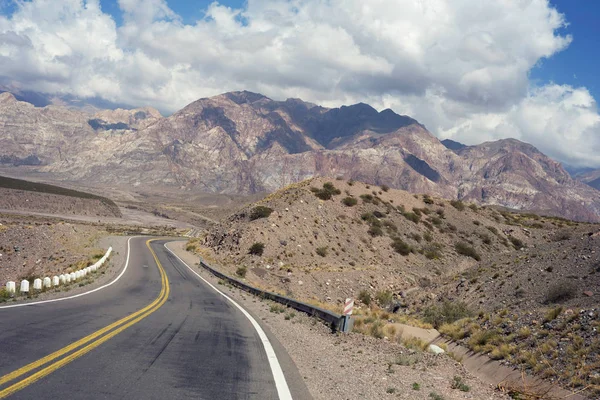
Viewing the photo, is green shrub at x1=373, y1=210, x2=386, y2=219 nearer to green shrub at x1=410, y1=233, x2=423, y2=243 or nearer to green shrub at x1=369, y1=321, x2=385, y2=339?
green shrub at x1=410, y1=233, x2=423, y2=243

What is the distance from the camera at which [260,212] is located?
48.9m

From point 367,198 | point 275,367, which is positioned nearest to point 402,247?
point 367,198

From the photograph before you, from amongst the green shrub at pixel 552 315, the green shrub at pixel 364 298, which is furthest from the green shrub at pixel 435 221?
the green shrub at pixel 552 315

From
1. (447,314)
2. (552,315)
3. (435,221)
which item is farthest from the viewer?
(435,221)

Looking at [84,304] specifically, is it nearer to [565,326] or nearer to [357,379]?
[357,379]

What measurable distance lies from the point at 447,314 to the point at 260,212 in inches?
1217

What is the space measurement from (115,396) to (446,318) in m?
17.2

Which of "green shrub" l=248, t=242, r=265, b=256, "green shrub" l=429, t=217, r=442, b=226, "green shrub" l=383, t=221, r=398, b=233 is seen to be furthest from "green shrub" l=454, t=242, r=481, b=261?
"green shrub" l=248, t=242, r=265, b=256

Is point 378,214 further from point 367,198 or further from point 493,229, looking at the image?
point 493,229

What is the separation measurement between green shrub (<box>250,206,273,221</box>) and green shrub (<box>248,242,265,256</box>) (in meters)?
5.72

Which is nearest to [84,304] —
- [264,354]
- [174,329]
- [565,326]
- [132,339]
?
[174,329]

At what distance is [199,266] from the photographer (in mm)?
42938

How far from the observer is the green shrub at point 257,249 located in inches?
1658

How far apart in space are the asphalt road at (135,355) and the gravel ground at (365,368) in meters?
0.60
